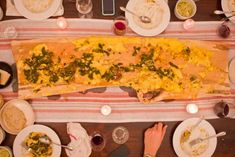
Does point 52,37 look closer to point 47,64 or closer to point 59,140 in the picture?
point 47,64

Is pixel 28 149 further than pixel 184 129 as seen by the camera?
No

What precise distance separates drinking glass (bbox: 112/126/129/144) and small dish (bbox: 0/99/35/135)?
27.7 inches

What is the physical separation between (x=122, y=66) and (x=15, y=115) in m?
0.96

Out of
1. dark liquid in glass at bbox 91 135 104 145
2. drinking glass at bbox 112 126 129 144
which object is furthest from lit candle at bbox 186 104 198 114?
dark liquid in glass at bbox 91 135 104 145

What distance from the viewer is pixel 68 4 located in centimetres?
327

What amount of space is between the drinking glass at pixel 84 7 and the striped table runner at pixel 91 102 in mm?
52

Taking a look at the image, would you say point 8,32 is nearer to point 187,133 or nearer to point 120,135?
point 120,135

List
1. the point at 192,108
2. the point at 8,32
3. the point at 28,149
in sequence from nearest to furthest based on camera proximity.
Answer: the point at 28,149, the point at 8,32, the point at 192,108

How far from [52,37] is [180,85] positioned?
115 centimetres

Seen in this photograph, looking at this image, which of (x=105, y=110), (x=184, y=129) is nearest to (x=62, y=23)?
(x=105, y=110)

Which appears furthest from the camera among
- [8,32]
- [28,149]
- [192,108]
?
[192,108]

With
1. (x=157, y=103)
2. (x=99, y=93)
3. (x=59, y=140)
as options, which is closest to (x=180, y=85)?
(x=157, y=103)

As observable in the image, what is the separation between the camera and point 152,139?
10.4 ft

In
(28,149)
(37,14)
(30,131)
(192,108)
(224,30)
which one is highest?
(37,14)
